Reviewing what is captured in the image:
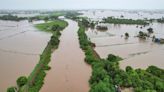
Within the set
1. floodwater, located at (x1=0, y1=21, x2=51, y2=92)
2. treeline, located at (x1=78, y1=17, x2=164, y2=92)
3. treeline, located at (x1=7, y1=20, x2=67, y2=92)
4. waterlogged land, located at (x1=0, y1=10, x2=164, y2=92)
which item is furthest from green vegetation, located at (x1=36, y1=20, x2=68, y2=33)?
treeline, located at (x1=78, y1=17, x2=164, y2=92)

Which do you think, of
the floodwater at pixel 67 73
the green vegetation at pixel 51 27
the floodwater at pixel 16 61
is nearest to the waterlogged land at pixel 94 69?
the floodwater at pixel 67 73

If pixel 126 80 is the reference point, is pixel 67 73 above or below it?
below

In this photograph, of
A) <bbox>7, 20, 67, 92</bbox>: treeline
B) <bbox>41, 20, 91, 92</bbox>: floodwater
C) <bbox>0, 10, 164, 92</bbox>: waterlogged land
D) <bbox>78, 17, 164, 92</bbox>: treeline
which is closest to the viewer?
<bbox>78, 17, 164, 92</bbox>: treeline

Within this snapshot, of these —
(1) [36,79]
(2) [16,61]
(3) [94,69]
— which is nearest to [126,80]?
(3) [94,69]

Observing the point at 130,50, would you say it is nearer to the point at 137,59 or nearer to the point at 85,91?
the point at 137,59

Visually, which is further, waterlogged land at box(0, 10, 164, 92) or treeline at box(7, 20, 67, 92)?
waterlogged land at box(0, 10, 164, 92)

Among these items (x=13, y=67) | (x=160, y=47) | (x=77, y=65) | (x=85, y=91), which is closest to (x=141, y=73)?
(x=85, y=91)

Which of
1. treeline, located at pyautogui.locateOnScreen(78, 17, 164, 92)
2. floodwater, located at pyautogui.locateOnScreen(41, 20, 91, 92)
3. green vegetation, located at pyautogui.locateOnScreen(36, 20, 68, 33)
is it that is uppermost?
green vegetation, located at pyautogui.locateOnScreen(36, 20, 68, 33)

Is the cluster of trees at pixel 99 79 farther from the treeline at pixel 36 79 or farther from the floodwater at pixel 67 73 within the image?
the treeline at pixel 36 79

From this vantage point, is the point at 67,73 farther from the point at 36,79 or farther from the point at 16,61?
the point at 16,61

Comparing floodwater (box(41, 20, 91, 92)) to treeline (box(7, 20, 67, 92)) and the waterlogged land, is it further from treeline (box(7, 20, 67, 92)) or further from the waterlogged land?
treeline (box(7, 20, 67, 92))
